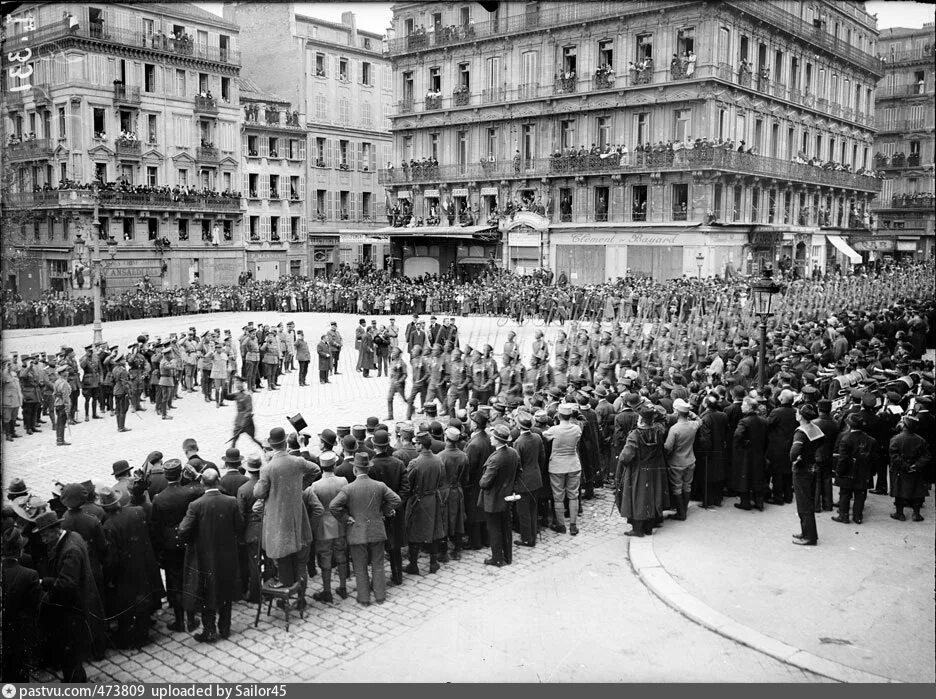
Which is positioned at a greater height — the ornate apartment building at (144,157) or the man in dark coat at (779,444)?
the ornate apartment building at (144,157)

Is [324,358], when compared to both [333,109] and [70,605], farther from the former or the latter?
[333,109]

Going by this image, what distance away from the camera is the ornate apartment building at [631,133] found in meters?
41.6

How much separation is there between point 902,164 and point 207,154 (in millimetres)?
38930

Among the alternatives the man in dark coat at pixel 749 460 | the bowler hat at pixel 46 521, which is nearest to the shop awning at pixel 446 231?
the man in dark coat at pixel 749 460

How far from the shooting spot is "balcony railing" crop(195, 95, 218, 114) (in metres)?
46.4

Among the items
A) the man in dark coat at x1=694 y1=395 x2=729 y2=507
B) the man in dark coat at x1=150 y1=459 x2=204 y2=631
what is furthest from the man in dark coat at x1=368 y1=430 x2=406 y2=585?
the man in dark coat at x1=694 y1=395 x2=729 y2=507

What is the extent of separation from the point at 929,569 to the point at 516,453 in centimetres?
507

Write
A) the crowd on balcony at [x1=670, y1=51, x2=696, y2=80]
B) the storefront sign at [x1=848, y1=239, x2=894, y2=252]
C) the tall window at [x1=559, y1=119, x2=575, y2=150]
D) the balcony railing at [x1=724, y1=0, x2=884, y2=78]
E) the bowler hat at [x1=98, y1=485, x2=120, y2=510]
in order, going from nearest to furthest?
the bowler hat at [x1=98, y1=485, x2=120, y2=510] → the crowd on balcony at [x1=670, y1=51, x2=696, y2=80] → the balcony railing at [x1=724, y1=0, x2=884, y2=78] → the tall window at [x1=559, y1=119, x2=575, y2=150] → the storefront sign at [x1=848, y1=239, x2=894, y2=252]

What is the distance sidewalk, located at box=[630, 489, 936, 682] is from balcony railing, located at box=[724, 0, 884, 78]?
36.3 metres

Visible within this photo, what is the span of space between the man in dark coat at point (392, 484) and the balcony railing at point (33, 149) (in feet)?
57.9

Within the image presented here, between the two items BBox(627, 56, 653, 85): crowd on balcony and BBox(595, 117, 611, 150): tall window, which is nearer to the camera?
BBox(627, 56, 653, 85): crowd on balcony

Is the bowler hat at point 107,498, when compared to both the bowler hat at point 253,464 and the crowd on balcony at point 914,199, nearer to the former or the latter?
the bowler hat at point 253,464

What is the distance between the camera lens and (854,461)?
38.4 feet

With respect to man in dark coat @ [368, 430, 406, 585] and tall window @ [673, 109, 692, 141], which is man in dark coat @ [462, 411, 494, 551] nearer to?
man in dark coat @ [368, 430, 406, 585]
